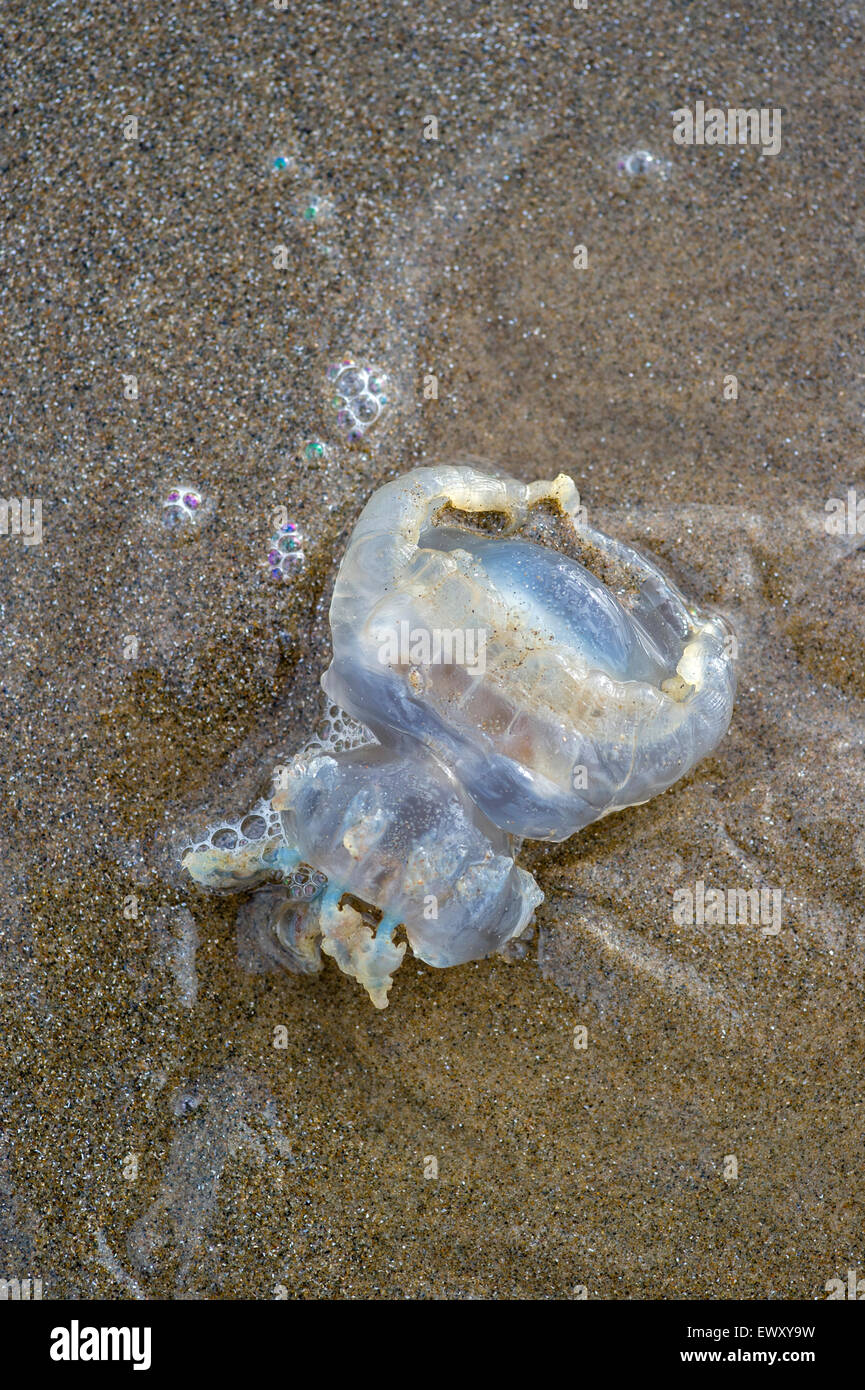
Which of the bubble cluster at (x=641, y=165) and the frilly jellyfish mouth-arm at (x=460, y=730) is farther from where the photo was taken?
the bubble cluster at (x=641, y=165)

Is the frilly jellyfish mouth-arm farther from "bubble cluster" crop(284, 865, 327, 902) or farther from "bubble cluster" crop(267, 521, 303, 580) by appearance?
"bubble cluster" crop(267, 521, 303, 580)

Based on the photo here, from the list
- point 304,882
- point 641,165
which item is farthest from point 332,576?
point 641,165

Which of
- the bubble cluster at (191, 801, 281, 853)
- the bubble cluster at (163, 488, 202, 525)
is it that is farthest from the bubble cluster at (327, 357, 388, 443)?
the bubble cluster at (191, 801, 281, 853)

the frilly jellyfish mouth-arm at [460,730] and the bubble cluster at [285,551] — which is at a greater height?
the bubble cluster at [285,551]

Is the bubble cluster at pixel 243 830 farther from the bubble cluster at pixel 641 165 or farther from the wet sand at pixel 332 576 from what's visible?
the bubble cluster at pixel 641 165

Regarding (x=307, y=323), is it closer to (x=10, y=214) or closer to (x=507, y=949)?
(x=10, y=214)

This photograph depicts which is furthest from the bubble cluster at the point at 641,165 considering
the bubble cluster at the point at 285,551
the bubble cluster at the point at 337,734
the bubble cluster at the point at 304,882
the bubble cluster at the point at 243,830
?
the bubble cluster at the point at 304,882

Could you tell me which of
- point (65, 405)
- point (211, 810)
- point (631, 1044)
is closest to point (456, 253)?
point (65, 405)
